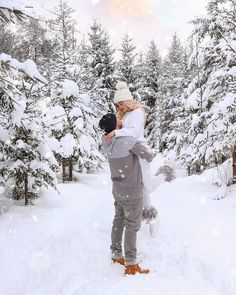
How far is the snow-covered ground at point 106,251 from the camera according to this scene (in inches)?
179

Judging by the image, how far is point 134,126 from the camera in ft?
17.0

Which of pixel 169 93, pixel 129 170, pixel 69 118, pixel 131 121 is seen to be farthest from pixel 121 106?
pixel 169 93

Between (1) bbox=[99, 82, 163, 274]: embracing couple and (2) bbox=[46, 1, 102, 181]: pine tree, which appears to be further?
(2) bbox=[46, 1, 102, 181]: pine tree

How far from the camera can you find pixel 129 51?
3944cm

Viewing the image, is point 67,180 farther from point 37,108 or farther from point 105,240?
point 105,240

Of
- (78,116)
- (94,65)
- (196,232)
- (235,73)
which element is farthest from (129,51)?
(196,232)

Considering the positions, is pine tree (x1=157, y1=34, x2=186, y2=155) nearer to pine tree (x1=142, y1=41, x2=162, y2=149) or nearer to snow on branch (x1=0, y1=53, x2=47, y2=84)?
pine tree (x1=142, y1=41, x2=162, y2=149)

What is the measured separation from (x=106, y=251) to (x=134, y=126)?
2.17 metres

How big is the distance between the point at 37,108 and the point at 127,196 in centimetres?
470

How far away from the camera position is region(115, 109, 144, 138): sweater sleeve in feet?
16.6

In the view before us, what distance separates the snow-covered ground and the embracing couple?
0.34m

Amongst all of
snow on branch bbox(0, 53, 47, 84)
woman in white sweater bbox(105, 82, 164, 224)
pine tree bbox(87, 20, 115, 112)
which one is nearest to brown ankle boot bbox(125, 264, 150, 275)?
woman in white sweater bbox(105, 82, 164, 224)

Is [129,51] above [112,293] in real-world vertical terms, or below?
above

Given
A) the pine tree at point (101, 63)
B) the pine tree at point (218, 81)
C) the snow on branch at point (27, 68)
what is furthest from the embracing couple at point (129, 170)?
the pine tree at point (101, 63)
